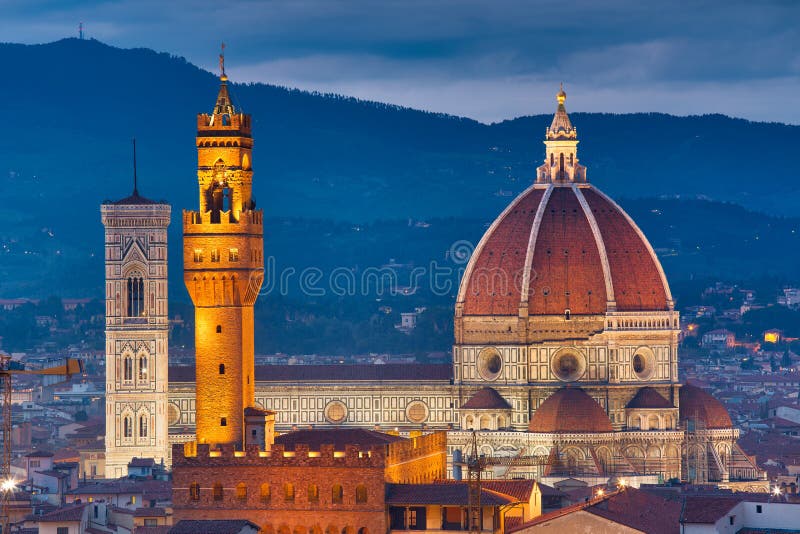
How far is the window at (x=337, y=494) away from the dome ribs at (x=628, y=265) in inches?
1808

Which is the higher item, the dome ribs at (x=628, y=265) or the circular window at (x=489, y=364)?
the dome ribs at (x=628, y=265)

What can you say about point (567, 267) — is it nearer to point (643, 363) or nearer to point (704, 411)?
point (643, 363)

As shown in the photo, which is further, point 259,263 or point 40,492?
point 40,492

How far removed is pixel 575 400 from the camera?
12131cm

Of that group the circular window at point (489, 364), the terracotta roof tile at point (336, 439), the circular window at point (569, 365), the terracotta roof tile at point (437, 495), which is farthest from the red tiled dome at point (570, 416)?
the terracotta roof tile at point (437, 495)

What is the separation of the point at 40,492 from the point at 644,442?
28212mm

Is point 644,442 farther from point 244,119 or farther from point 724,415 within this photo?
point 244,119

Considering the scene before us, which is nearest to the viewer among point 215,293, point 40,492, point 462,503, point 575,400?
point 462,503

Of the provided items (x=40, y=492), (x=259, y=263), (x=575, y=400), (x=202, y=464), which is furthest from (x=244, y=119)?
(x=575, y=400)

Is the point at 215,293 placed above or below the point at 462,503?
above

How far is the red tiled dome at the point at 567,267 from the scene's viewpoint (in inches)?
4963

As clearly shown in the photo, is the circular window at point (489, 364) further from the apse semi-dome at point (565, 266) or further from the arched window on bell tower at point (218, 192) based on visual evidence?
the arched window on bell tower at point (218, 192)

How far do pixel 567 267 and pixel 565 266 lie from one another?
0.10m

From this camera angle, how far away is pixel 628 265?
416 ft
